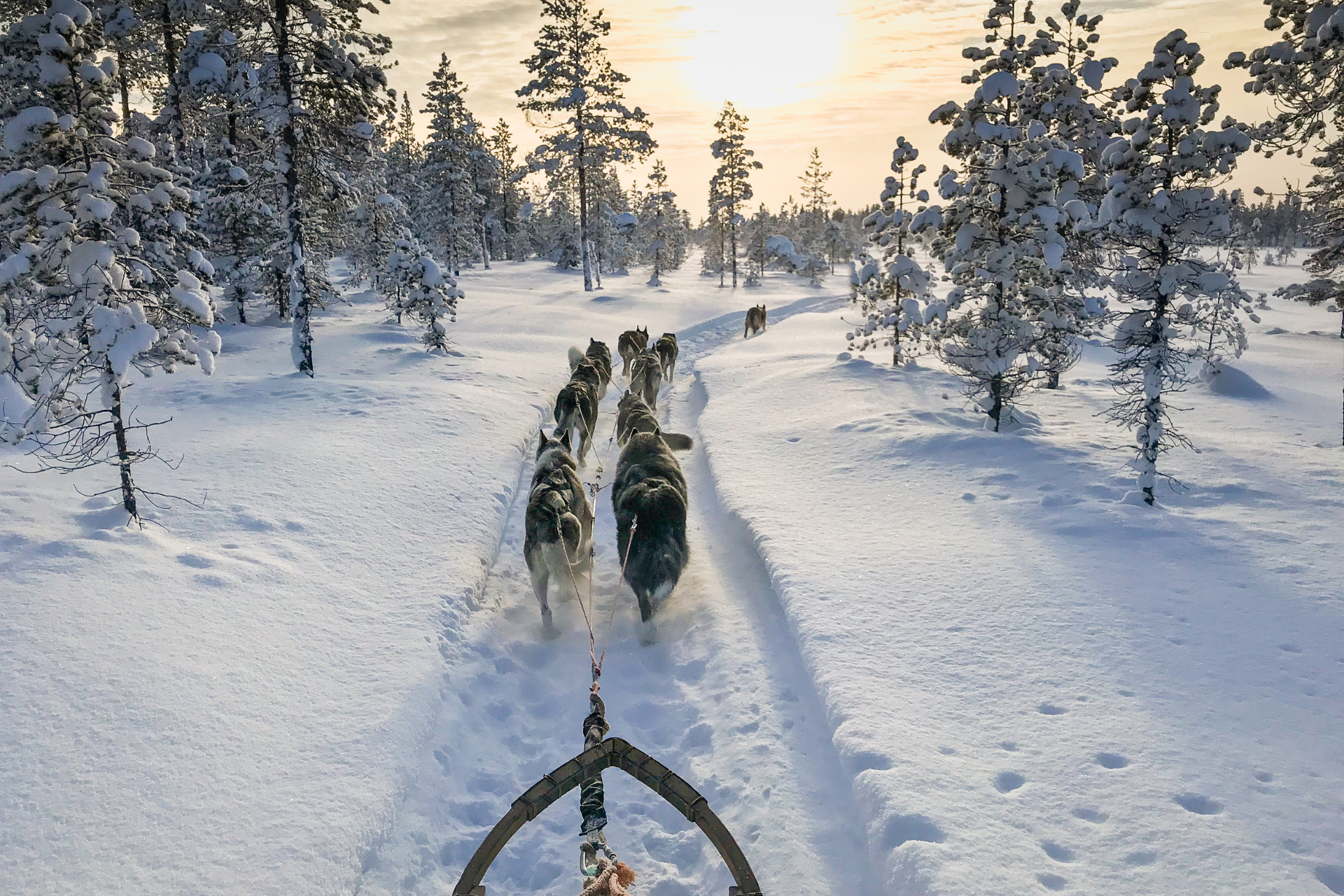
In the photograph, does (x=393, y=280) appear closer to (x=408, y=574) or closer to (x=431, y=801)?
(x=408, y=574)

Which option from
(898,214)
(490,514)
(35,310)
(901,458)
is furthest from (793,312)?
(35,310)

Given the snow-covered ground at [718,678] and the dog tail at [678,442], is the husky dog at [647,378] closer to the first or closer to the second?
the dog tail at [678,442]

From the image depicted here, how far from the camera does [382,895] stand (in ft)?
12.0

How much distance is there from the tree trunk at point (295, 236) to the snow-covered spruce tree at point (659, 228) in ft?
101

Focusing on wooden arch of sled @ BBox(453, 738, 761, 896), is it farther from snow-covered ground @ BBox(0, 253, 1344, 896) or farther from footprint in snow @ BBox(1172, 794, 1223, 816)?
footprint in snow @ BBox(1172, 794, 1223, 816)

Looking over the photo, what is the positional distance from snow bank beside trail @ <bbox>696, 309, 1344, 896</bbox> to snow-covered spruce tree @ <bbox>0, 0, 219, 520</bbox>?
659 cm

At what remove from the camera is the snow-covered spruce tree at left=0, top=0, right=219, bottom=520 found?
593 cm

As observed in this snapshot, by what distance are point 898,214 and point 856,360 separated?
161 inches

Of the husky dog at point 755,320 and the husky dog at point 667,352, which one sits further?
the husky dog at point 755,320

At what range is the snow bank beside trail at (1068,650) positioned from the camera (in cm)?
360

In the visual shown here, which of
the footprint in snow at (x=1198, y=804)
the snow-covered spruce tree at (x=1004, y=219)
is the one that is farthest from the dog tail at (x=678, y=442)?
the footprint in snow at (x=1198, y=804)

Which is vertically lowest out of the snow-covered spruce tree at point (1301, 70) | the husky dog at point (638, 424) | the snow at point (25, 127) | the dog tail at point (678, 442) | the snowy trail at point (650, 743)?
the snowy trail at point (650, 743)

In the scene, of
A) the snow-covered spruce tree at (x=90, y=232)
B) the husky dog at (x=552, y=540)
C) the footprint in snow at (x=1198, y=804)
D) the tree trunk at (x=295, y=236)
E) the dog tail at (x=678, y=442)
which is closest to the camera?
the footprint in snow at (x=1198, y=804)

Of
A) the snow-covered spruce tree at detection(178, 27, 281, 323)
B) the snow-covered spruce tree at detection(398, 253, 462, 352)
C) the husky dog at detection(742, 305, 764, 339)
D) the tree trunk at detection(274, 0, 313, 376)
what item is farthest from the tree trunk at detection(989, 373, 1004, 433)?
the husky dog at detection(742, 305, 764, 339)
